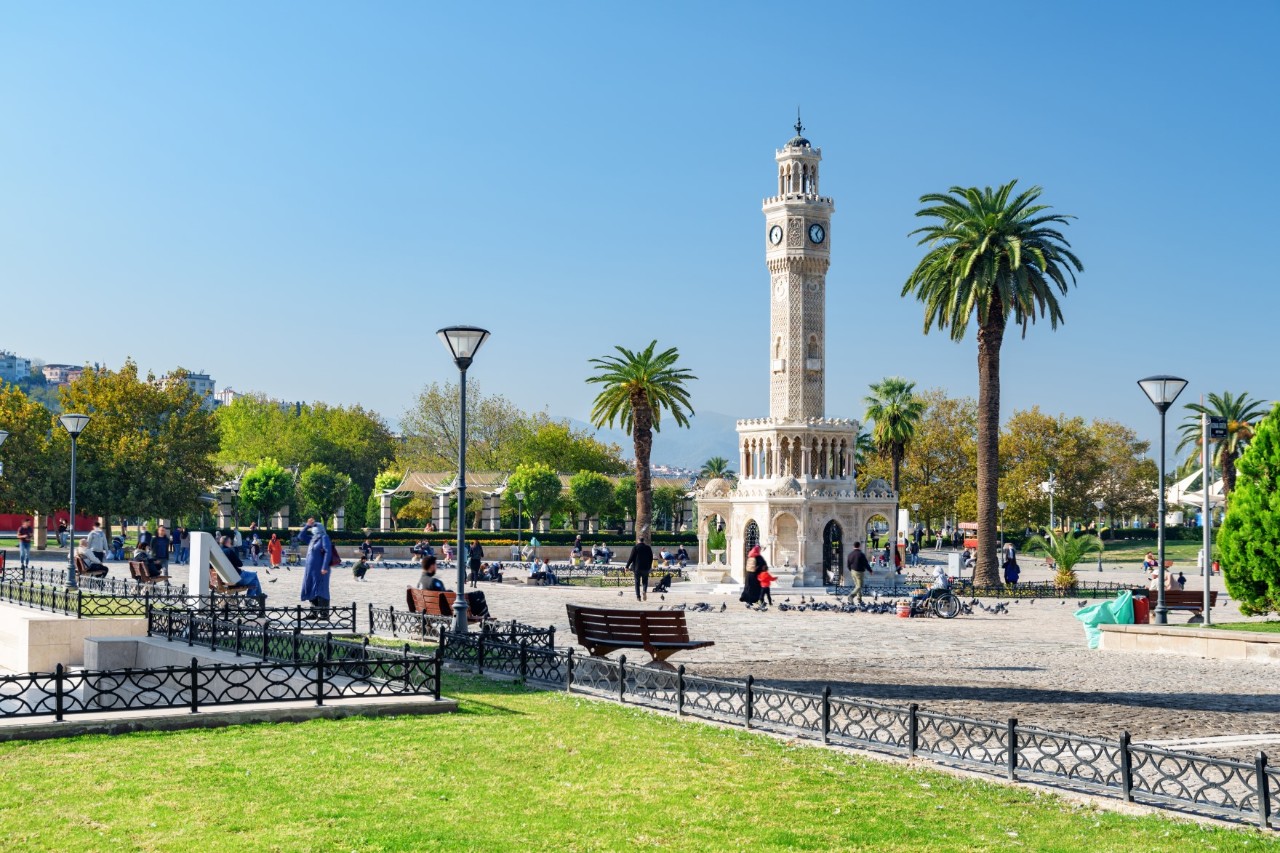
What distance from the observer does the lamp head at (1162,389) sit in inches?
861

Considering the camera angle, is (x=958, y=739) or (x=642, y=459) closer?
(x=958, y=739)

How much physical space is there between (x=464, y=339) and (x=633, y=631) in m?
4.62

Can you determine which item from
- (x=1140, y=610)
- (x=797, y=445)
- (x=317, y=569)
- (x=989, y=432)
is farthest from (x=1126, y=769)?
(x=797, y=445)

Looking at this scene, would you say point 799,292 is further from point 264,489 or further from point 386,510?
point 386,510

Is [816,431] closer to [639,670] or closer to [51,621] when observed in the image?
[51,621]

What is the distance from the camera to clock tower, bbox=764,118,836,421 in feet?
161

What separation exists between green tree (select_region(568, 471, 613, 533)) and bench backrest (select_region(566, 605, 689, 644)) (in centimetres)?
6599

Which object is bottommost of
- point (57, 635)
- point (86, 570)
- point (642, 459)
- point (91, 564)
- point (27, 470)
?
point (57, 635)

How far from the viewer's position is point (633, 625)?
15508 mm

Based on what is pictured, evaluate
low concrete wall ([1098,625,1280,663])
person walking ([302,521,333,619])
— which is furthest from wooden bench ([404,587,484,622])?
low concrete wall ([1098,625,1280,663])

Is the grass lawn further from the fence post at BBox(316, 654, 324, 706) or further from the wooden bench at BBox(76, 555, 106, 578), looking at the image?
the wooden bench at BBox(76, 555, 106, 578)

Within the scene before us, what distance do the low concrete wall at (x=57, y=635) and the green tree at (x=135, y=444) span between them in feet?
101

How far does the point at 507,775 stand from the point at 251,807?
72.3 inches

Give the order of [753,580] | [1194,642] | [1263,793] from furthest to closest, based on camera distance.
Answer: [753,580]
[1194,642]
[1263,793]
